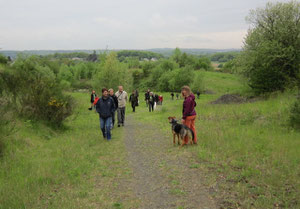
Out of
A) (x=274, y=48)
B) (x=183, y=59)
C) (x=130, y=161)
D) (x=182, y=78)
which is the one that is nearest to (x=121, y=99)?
(x=130, y=161)

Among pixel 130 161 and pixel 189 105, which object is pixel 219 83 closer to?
pixel 189 105

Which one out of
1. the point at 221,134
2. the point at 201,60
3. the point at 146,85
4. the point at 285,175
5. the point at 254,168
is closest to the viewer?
the point at 285,175

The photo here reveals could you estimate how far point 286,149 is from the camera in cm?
738

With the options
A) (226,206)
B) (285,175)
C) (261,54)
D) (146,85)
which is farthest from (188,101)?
(146,85)

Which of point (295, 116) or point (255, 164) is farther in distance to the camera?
point (295, 116)

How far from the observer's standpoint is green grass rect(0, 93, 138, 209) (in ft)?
16.7

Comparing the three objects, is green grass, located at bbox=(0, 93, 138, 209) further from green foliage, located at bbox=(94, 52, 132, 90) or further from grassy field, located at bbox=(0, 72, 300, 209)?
green foliage, located at bbox=(94, 52, 132, 90)

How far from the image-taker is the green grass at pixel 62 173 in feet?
16.7

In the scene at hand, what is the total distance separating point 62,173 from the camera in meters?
6.69

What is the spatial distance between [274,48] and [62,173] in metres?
23.8

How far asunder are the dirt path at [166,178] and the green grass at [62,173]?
13.2 inches

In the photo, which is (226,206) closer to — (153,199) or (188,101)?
(153,199)

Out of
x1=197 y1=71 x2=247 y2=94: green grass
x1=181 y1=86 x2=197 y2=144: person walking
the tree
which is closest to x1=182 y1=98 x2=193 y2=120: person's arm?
x1=181 y1=86 x2=197 y2=144: person walking

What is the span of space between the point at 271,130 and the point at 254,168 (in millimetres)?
4765
